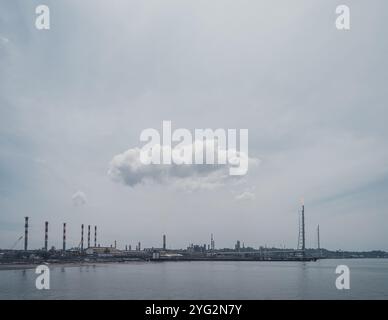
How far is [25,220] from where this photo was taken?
152125mm

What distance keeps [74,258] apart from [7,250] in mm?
33650

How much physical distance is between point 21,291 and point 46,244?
113895 mm
